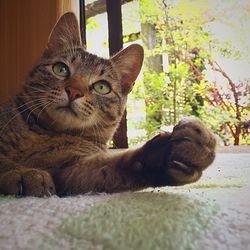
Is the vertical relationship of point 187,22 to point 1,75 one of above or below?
above

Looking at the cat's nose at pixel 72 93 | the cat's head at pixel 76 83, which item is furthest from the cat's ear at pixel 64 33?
the cat's nose at pixel 72 93

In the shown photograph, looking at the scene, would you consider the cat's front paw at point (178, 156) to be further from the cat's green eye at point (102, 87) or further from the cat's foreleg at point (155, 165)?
the cat's green eye at point (102, 87)

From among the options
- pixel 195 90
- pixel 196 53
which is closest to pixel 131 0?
pixel 196 53

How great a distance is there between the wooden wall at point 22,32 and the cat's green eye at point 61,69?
894mm

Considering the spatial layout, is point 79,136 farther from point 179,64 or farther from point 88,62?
point 179,64

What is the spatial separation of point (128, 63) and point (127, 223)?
85 centimetres

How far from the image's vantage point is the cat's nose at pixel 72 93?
90cm

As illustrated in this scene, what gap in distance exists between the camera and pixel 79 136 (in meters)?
0.96

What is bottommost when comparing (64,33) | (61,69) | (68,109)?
(68,109)

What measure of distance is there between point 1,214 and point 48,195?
168mm

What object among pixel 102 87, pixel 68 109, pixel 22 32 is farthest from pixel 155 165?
pixel 22 32

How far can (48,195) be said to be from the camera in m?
0.68

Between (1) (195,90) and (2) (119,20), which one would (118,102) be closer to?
(2) (119,20)

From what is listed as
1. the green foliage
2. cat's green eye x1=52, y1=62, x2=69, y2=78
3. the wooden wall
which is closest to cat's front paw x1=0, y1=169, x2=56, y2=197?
cat's green eye x1=52, y1=62, x2=69, y2=78
